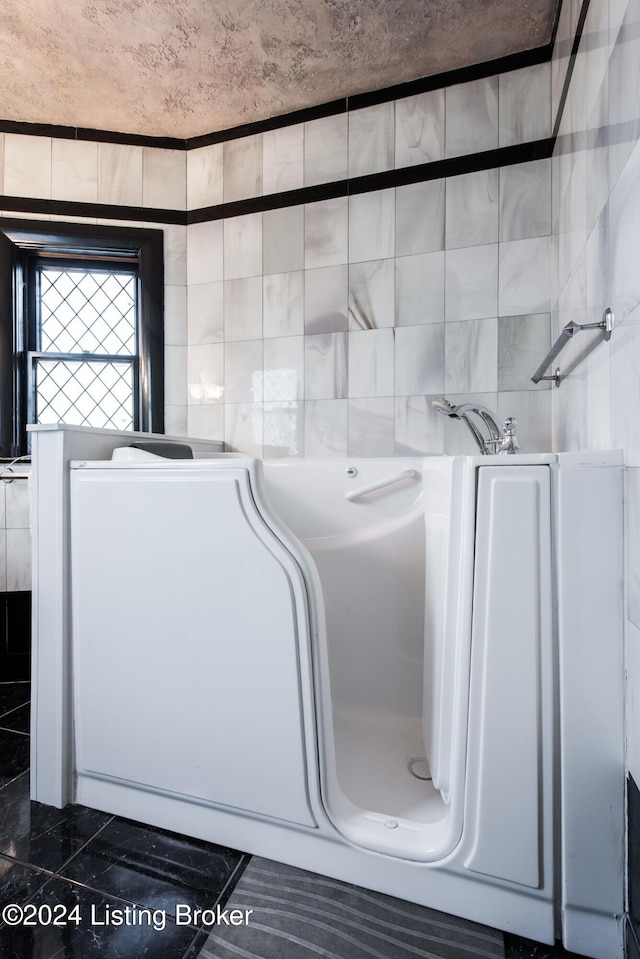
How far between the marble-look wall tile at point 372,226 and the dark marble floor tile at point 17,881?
2165 mm

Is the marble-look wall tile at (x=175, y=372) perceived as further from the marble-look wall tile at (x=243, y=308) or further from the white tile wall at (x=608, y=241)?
the white tile wall at (x=608, y=241)

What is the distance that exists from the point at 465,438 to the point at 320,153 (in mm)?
1373

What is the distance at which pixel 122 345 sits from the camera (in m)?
2.41

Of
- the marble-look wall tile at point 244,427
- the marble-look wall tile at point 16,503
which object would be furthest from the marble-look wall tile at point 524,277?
the marble-look wall tile at point 16,503

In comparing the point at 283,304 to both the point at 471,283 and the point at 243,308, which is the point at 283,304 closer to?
the point at 243,308

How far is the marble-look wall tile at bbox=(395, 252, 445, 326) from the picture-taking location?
199 centimetres

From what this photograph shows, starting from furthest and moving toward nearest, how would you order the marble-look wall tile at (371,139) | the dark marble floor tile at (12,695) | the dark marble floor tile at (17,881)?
the marble-look wall tile at (371,139) < the dark marble floor tile at (12,695) < the dark marble floor tile at (17,881)

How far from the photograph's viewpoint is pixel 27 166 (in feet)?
7.39

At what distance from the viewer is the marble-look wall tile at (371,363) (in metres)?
2.06

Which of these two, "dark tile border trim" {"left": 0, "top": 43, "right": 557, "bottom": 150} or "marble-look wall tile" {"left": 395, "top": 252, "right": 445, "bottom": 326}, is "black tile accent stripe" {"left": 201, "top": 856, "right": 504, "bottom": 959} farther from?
"dark tile border trim" {"left": 0, "top": 43, "right": 557, "bottom": 150}

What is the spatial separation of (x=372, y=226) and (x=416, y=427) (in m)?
0.86

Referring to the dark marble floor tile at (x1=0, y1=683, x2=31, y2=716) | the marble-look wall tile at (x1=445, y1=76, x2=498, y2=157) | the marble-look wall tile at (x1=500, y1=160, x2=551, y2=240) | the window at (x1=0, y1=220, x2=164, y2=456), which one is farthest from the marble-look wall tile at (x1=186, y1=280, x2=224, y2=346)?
the dark marble floor tile at (x1=0, y1=683, x2=31, y2=716)

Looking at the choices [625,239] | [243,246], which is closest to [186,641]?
[625,239]

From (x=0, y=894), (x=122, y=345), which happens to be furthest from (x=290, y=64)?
(x=0, y=894)
